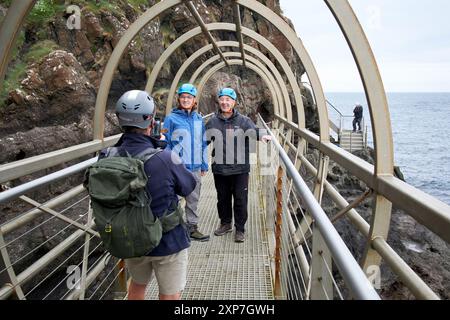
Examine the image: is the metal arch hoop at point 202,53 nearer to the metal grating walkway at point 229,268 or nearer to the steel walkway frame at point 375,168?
the metal grating walkway at point 229,268

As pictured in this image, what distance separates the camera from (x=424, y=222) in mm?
1697

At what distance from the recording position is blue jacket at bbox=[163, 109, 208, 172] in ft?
14.4

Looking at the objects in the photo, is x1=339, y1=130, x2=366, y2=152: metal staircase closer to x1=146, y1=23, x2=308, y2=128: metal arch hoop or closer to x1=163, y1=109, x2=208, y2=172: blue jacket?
x1=146, y1=23, x2=308, y2=128: metal arch hoop

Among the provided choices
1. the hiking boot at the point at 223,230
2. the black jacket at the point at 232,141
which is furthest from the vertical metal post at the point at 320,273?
the hiking boot at the point at 223,230

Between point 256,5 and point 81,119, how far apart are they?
6.76 m

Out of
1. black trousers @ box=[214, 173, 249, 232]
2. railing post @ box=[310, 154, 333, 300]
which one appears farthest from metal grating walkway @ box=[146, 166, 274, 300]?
railing post @ box=[310, 154, 333, 300]

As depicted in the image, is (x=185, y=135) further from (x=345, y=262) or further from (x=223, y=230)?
(x=345, y=262)

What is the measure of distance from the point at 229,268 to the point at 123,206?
2476 mm

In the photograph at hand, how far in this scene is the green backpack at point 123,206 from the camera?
2.04 m

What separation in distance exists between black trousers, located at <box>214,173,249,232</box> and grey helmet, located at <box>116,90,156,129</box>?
103 inches

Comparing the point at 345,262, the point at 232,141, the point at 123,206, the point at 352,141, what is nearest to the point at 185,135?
the point at 232,141
